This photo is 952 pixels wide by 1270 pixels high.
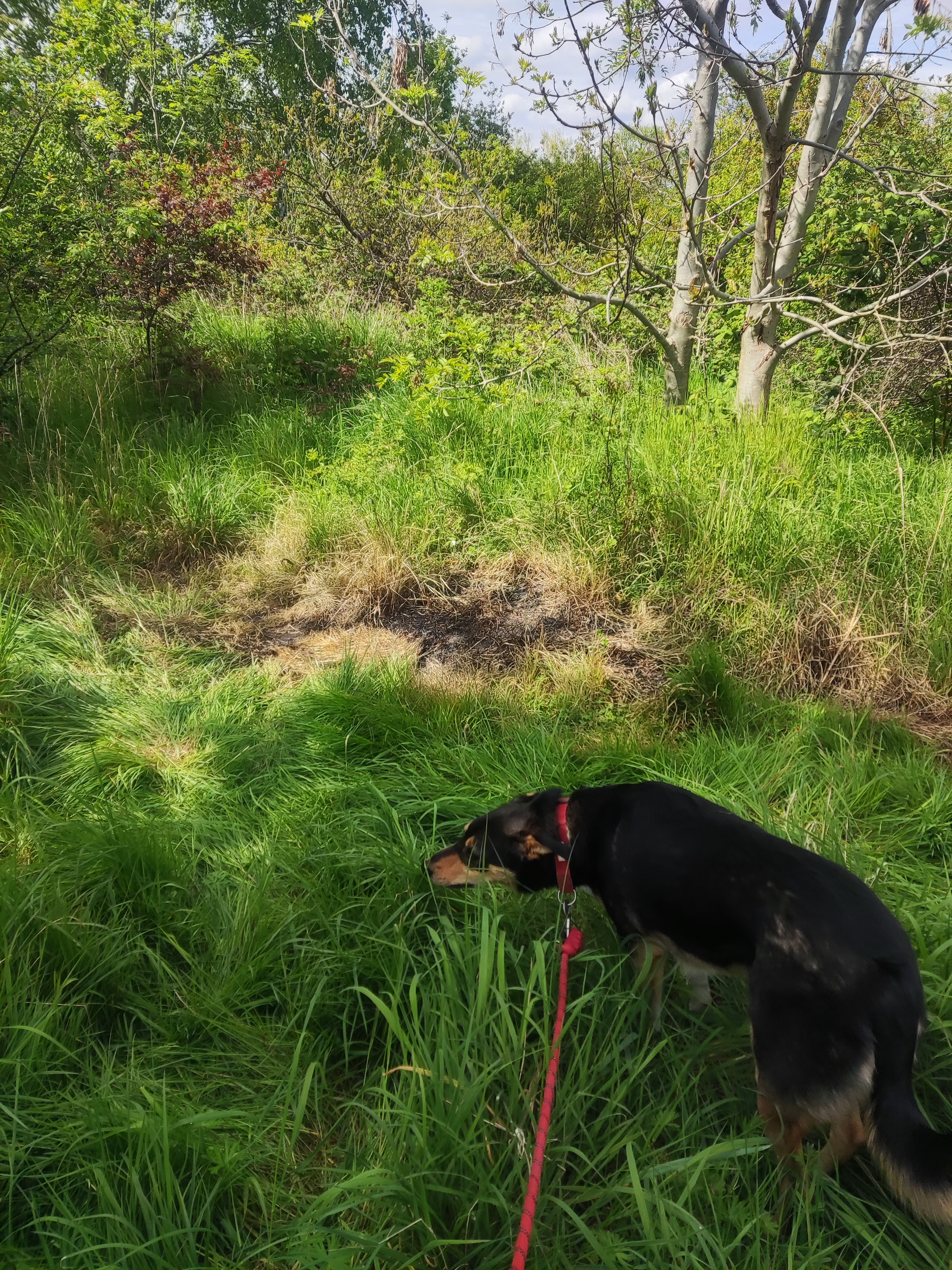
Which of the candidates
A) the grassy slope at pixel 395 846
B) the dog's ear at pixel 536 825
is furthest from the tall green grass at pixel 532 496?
the dog's ear at pixel 536 825

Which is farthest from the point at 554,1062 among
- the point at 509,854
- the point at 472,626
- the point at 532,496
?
the point at 532,496

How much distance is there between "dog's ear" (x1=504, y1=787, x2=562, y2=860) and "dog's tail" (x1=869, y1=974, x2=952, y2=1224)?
A: 0.88 metres

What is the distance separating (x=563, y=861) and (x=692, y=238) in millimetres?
3146

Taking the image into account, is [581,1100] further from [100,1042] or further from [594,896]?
[100,1042]

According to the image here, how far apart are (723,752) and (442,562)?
213cm

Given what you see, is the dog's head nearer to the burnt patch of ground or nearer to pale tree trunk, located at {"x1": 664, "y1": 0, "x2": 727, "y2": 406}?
the burnt patch of ground

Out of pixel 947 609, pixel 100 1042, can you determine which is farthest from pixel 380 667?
pixel 947 609

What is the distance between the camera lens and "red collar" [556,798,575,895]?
201cm

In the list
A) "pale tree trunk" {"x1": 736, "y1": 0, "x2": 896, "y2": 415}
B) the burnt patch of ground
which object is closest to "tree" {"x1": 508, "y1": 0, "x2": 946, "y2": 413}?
"pale tree trunk" {"x1": 736, "y1": 0, "x2": 896, "y2": 415}

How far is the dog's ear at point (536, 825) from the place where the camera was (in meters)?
2.06

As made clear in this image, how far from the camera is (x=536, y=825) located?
2113 millimetres

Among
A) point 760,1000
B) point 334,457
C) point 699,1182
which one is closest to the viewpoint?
point 699,1182

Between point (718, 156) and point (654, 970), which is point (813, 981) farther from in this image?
A: point (718, 156)

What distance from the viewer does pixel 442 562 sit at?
13.9 ft
